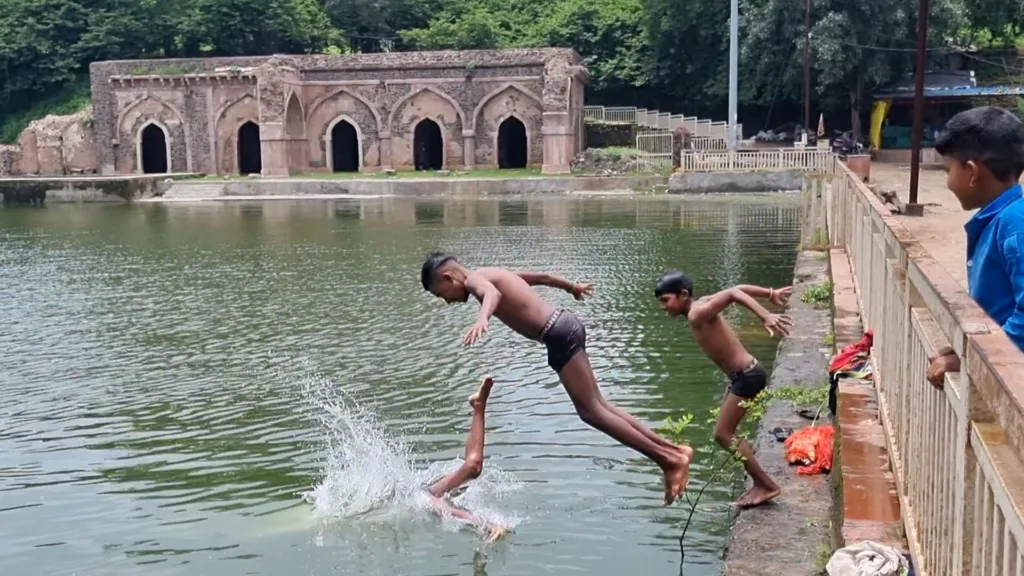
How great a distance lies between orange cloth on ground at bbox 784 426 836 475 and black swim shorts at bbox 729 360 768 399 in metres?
0.63

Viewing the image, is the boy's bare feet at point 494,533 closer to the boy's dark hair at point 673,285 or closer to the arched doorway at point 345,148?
the boy's dark hair at point 673,285

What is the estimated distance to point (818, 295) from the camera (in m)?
11.6

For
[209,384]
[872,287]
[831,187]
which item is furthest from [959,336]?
[831,187]

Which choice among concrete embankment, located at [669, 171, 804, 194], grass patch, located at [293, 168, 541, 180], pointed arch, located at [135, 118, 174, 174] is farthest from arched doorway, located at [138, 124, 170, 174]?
concrete embankment, located at [669, 171, 804, 194]

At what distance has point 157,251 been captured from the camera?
2047cm

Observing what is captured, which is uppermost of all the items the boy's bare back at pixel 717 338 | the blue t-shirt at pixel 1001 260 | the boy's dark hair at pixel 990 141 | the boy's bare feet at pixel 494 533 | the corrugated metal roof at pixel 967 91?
the corrugated metal roof at pixel 967 91

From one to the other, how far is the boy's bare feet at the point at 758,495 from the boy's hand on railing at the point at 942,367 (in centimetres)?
235

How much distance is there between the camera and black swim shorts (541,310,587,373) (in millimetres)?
5656

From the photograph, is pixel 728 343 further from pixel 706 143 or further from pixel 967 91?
pixel 967 91

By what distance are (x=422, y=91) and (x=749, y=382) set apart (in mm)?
38938

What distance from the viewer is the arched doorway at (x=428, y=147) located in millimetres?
44969

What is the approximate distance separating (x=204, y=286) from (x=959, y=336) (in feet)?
45.6

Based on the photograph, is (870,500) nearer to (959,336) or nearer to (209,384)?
(959,336)

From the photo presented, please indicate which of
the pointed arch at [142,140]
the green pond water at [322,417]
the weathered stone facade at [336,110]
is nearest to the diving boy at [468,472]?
the green pond water at [322,417]
